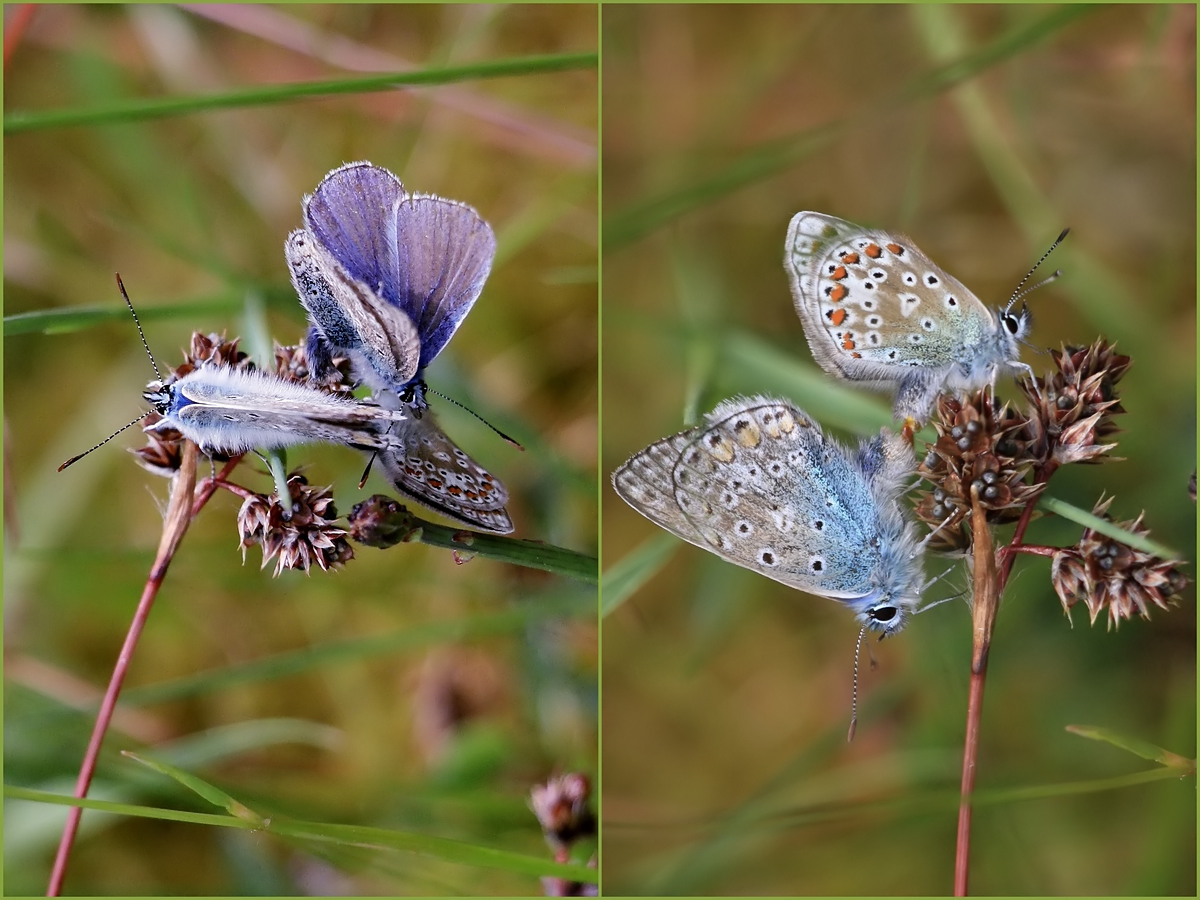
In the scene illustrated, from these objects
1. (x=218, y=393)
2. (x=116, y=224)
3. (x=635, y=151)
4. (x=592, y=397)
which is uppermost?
(x=635, y=151)

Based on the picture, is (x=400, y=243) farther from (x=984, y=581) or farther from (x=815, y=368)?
(x=984, y=581)

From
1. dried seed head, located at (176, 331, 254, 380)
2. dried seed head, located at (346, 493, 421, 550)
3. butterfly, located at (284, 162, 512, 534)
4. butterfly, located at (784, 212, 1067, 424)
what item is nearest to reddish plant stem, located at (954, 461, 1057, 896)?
butterfly, located at (784, 212, 1067, 424)

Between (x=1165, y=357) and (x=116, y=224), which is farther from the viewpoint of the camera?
(x=1165, y=357)

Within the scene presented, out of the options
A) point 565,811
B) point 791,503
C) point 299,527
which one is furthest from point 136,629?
point 791,503

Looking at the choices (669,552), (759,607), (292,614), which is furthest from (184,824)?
(759,607)

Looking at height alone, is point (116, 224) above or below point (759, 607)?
above

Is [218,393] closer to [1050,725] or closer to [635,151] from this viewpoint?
[635,151]

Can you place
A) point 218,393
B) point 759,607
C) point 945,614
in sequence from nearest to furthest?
point 218,393 < point 945,614 < point 759,607
